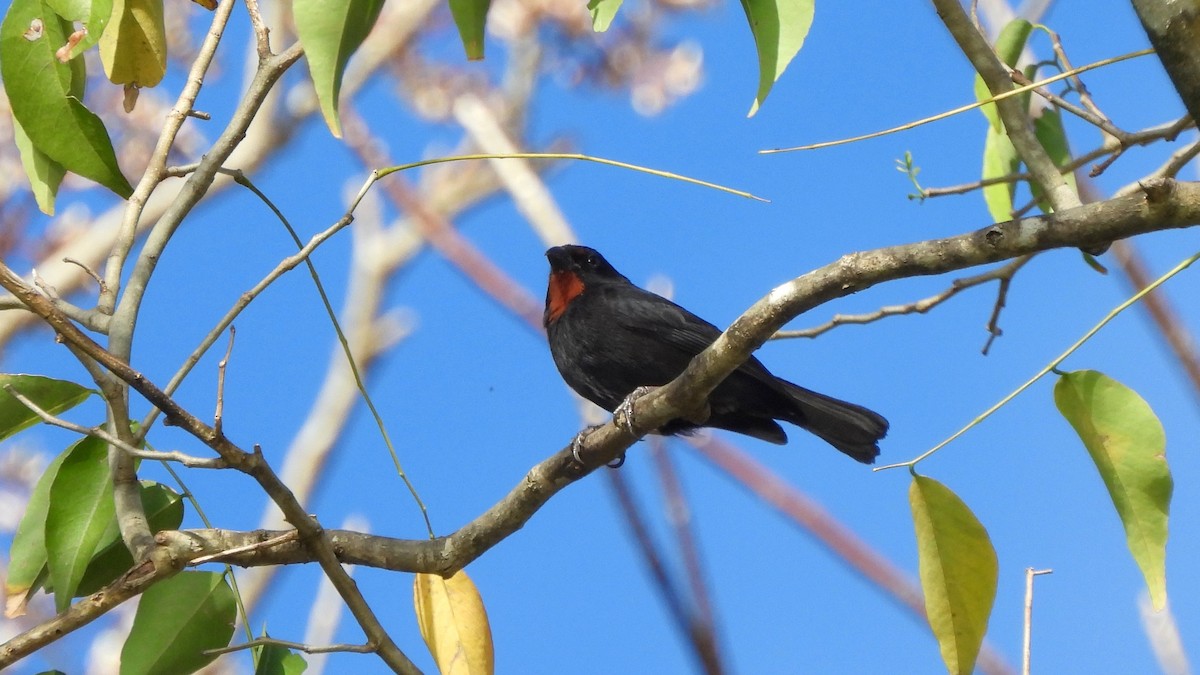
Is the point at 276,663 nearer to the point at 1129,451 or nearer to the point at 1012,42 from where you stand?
the point at 1129,451

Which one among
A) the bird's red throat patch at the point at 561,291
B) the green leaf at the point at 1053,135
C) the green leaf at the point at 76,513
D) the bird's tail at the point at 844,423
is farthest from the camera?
the bird's red throat patch at the point at 561,291

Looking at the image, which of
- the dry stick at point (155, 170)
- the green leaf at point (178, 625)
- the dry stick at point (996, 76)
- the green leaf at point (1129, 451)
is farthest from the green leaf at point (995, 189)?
the green leaf at point (178, 625)

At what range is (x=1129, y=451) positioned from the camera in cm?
246

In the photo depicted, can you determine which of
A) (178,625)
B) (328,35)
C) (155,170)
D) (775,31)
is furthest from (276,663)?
(775,31)

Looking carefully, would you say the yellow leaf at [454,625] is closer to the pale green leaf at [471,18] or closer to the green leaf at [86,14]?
the pale green leaf at [471,18]

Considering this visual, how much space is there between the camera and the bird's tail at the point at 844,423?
4070mm

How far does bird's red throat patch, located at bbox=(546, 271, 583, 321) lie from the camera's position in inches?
191

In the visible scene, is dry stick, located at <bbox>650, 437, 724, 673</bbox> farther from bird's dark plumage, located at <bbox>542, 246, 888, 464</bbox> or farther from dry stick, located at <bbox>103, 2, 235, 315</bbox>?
dry stick, located at <bbox>103, 2, 235, 315</bbox>

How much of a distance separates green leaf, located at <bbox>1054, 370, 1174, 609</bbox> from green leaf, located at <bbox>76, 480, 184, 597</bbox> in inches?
78.5

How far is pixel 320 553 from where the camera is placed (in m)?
2.36

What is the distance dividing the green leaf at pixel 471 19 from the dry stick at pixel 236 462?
89 centimetres

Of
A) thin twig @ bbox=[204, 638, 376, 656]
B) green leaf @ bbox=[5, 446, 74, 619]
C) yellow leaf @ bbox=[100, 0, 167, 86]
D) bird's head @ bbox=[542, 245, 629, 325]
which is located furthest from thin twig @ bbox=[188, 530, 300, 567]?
bird's head @ bbox=[542, 245, 629, 325]

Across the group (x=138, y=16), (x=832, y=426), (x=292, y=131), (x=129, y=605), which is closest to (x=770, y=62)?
(x=138, y=16)

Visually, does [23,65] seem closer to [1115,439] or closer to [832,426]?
[1115,439]
